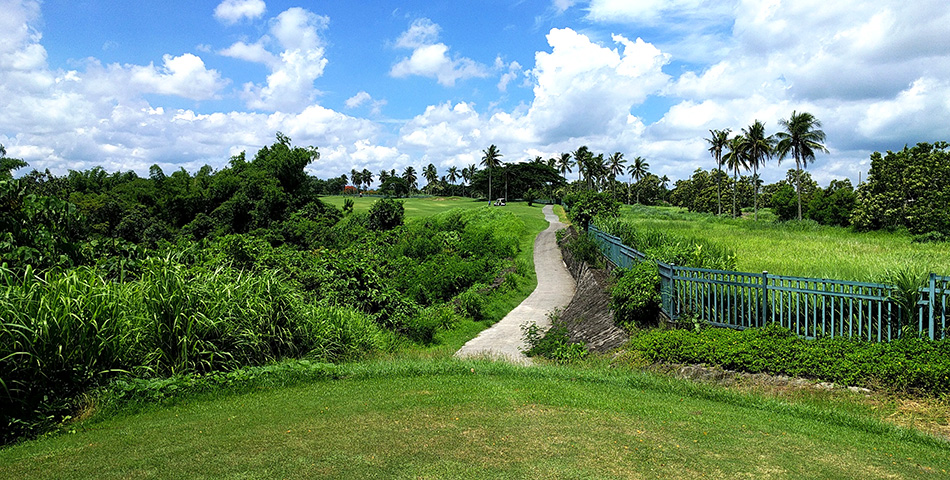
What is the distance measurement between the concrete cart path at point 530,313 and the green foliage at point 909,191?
27.2 metres

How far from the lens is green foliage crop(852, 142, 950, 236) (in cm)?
3644

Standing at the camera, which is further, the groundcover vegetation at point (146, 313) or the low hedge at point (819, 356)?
the low hedge at point (819, 356)

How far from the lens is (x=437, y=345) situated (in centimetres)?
1402

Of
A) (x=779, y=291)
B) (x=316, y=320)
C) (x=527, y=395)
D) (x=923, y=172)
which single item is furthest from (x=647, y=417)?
(x=923, y=172)

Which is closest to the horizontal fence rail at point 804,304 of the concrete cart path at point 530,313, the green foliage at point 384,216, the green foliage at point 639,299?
the green foliage at point 639,299

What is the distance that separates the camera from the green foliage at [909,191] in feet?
120

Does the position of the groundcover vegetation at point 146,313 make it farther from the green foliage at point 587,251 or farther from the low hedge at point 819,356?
the low hedge at point 819,356

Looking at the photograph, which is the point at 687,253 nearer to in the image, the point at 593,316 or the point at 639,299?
the point at 639,299

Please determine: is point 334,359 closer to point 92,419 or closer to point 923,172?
point 92,419

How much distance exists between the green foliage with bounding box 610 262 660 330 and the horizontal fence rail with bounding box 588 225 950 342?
0.18 m

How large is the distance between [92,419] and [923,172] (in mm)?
50116

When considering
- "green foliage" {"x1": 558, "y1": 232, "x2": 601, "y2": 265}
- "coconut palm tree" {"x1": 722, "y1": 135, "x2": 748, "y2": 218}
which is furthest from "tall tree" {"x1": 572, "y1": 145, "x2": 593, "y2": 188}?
"green foliage" {"x1": 558, "y1": 232, "x2": 601, "y2": 265}

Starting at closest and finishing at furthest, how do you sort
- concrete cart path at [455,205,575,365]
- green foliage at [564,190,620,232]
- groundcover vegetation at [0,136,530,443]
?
1. groundcover vegetation at [0,136,530,443]
2. concrete cart path at [455,205,575,365]
3. green foliage at [564,190,620,232]

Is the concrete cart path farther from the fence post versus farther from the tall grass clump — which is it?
the fence post
